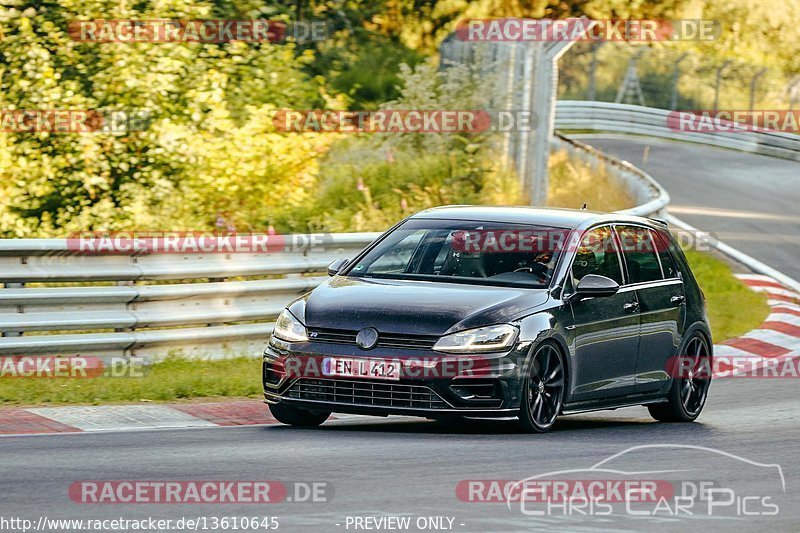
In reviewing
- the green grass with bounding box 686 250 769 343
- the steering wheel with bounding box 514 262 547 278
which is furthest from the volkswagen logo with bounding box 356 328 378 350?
the green grass with bounding box 686 250 769 343

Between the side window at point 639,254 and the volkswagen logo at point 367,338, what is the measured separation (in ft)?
8.03

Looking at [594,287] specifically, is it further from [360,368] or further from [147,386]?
[147,386]

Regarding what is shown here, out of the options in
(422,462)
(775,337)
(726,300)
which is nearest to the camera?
(422,462)

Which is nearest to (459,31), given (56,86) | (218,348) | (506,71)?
(506,71)

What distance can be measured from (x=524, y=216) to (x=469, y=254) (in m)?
0.59

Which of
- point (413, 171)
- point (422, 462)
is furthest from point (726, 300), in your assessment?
point (422, 462)

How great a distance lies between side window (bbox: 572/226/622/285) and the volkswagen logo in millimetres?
1658

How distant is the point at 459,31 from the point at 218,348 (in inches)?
467

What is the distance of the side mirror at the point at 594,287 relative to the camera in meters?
10.1

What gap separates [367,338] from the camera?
30.6ft

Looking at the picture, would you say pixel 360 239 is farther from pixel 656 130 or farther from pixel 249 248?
pixel 656 130

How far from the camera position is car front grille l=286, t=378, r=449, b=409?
932cm

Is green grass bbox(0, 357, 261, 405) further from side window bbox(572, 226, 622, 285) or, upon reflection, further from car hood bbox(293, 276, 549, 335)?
side window bbox(572, 226, 622, 285)

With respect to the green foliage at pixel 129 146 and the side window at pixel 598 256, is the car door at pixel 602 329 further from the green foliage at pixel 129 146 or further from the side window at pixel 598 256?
the green foliage at pixel 129 146
